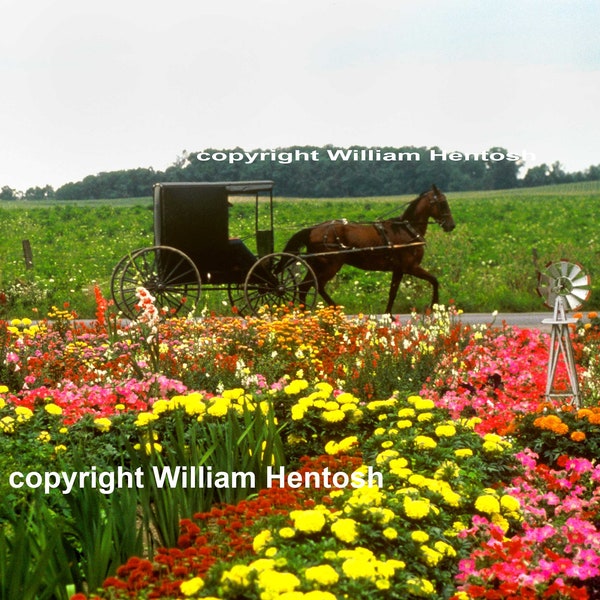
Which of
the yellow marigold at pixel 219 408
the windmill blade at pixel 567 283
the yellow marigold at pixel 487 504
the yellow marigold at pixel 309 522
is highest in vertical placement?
the windmill blade at pixel 567 283

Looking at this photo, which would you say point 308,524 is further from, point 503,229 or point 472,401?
point 503,229

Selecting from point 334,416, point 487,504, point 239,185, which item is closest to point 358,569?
point 487,504

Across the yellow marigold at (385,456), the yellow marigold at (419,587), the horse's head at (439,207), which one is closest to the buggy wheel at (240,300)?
the horse's head at (439,207)

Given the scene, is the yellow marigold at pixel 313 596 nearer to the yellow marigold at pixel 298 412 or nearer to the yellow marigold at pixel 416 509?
the yellow marigold at pixel 416 509

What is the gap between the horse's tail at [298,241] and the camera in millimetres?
15031

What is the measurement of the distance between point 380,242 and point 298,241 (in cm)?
130

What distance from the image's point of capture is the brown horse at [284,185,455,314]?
1518cm

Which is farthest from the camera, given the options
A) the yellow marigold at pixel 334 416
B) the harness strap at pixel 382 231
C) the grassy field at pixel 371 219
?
the grassy field at pixel 371 219

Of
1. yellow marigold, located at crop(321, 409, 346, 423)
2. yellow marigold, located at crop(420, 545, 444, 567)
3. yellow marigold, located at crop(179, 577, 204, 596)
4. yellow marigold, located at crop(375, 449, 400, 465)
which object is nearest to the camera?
yellow marigold, located at crop(179, 577, 204, 596)

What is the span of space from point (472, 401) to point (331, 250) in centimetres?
721

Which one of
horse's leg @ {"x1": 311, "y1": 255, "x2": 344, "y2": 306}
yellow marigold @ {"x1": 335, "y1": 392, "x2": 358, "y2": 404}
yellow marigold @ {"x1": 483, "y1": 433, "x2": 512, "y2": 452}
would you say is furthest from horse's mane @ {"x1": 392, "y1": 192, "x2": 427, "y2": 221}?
yellow marigold @ {"x1": 483, "y1": 433, "x2": 512, "y2": 452}

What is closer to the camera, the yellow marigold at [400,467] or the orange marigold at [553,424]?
the yellow marigold at [400,467]

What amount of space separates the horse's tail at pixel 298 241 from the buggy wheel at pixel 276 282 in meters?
0.69

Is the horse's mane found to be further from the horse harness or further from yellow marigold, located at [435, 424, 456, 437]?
yellow marigold, located at [435, 424, 456, 437]
